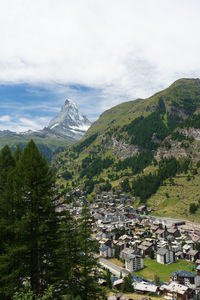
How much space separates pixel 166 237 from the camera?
121625 mm

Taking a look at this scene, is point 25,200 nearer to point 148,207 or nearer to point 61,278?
point 61,278

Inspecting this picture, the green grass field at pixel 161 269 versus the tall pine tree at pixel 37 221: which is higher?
the tall pine tree at pixel 37 221

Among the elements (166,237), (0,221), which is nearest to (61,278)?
(0,221)

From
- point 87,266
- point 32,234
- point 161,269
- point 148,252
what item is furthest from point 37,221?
point 148,252

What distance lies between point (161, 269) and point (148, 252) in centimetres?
1703

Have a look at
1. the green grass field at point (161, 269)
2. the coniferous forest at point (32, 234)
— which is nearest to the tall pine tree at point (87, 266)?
the coniferous forest at point (32, 234)

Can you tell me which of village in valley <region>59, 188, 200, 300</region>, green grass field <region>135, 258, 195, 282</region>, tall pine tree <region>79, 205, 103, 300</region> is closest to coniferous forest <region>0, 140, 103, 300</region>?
tall pine tree <region>79, 205, 103, 300</region>

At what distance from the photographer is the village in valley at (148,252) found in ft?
228

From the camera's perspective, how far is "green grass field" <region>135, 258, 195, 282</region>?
83.4 m

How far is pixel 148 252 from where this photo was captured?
10625 cm

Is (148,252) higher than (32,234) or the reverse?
the reverse

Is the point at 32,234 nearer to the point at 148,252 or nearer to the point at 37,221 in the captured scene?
the point at 37,221

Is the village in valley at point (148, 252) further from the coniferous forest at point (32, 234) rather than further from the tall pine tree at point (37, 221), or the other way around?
the tall pine tree at point (37, 221)

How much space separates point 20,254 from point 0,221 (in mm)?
4038
